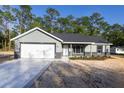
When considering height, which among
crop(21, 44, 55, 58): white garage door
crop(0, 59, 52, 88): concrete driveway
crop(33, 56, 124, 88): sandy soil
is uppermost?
crop(21, 44, 55, 58): white garage door

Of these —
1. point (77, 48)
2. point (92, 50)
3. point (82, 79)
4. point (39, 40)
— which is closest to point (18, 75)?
point (82, 79)

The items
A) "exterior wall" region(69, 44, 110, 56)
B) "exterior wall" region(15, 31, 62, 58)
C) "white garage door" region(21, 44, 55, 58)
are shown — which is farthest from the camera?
"exterior wall" region(69, 44, 110, 56)

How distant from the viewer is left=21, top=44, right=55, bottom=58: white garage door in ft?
89.0

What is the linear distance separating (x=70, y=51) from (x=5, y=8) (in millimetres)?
30301

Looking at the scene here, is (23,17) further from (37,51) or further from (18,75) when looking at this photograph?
(18,75)

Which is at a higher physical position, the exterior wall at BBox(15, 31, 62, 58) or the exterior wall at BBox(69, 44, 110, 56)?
the exterior wall at BBox(15, 31, 62, 58)

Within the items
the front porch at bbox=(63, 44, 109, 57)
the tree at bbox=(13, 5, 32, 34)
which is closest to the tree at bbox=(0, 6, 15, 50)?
the tree at bbox=(13, 5, 32, 34)

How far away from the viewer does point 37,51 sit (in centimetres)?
2722

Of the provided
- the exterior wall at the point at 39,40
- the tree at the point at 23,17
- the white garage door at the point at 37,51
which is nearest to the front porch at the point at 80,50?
the exterior wall at the point at 39,40

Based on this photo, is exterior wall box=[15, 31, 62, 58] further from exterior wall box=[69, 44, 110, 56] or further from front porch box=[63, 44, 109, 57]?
exterior wall box=[69, 44, 110, 56]

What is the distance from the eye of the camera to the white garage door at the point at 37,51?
27.1 meters

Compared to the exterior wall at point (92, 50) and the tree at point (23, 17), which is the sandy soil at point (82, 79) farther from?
the tree at point (23, 17)
